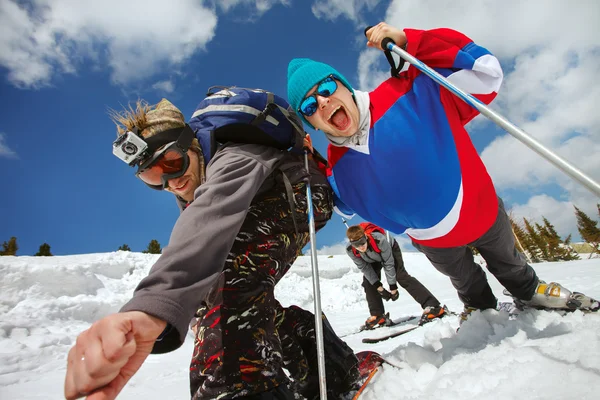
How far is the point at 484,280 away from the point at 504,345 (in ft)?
3.88

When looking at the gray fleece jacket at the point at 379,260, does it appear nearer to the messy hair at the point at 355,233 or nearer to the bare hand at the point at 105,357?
the messy hair at the point at 355,233

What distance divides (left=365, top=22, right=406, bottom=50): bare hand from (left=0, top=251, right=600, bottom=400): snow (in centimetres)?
191

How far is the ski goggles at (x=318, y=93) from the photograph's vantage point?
2.20 meters

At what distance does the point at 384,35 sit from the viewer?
6.84ft

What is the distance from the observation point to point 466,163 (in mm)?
2121

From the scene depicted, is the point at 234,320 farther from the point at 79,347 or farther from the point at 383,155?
the point at 383,155

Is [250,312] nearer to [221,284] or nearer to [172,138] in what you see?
[221,284]

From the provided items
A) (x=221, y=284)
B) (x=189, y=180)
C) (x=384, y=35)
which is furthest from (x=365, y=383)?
(x=384, y=35)

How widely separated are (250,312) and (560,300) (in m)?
2.47

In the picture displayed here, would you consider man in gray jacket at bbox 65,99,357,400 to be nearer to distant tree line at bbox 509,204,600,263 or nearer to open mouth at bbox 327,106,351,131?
open mouth at bbox 327,106,351,131

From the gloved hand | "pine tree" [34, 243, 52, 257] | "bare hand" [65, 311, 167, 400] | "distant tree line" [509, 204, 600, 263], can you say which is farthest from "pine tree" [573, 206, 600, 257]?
"pine tree" [34, 243, 52, 257]

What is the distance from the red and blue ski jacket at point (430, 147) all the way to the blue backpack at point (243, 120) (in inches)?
19.6

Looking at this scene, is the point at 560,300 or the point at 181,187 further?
the point at 560,300

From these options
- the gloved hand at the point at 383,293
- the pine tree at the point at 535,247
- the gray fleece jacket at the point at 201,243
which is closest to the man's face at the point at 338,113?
the gray fleece jacket at the point at 201,243
